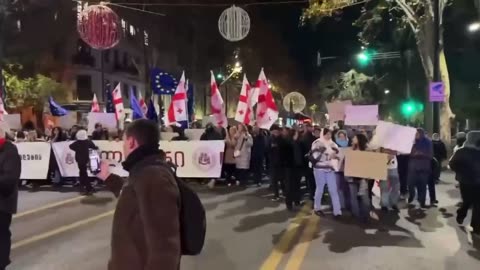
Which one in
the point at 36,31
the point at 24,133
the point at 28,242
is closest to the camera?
the point at 28,242

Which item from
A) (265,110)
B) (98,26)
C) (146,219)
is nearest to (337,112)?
(265,110)

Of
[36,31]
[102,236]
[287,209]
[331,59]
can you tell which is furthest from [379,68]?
[102,236]

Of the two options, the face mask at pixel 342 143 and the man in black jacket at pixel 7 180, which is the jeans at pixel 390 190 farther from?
the man in black jacket at pixel 7 180

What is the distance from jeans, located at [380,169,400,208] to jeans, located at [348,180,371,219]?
3.99ft

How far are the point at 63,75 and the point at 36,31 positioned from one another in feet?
26.2

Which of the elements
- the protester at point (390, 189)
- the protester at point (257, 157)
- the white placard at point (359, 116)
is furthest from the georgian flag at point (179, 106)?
the protester at point (390, 189)

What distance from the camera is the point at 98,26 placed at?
17953 mm

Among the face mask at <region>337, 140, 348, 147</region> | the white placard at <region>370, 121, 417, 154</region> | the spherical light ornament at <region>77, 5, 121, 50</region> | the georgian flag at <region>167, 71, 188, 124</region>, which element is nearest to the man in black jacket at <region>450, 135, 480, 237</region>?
the white placard at <region>370, 121, 417, 154</region>

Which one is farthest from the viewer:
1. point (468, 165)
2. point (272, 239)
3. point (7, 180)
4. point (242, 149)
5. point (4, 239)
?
point (242, 149)

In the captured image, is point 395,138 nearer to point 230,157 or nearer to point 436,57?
point 230,157

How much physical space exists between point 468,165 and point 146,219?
25.9 feet

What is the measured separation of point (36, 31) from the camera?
43.6 metres

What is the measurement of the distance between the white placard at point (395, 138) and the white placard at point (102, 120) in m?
10.8

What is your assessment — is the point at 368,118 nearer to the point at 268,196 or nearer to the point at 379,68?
the point at 268,196
